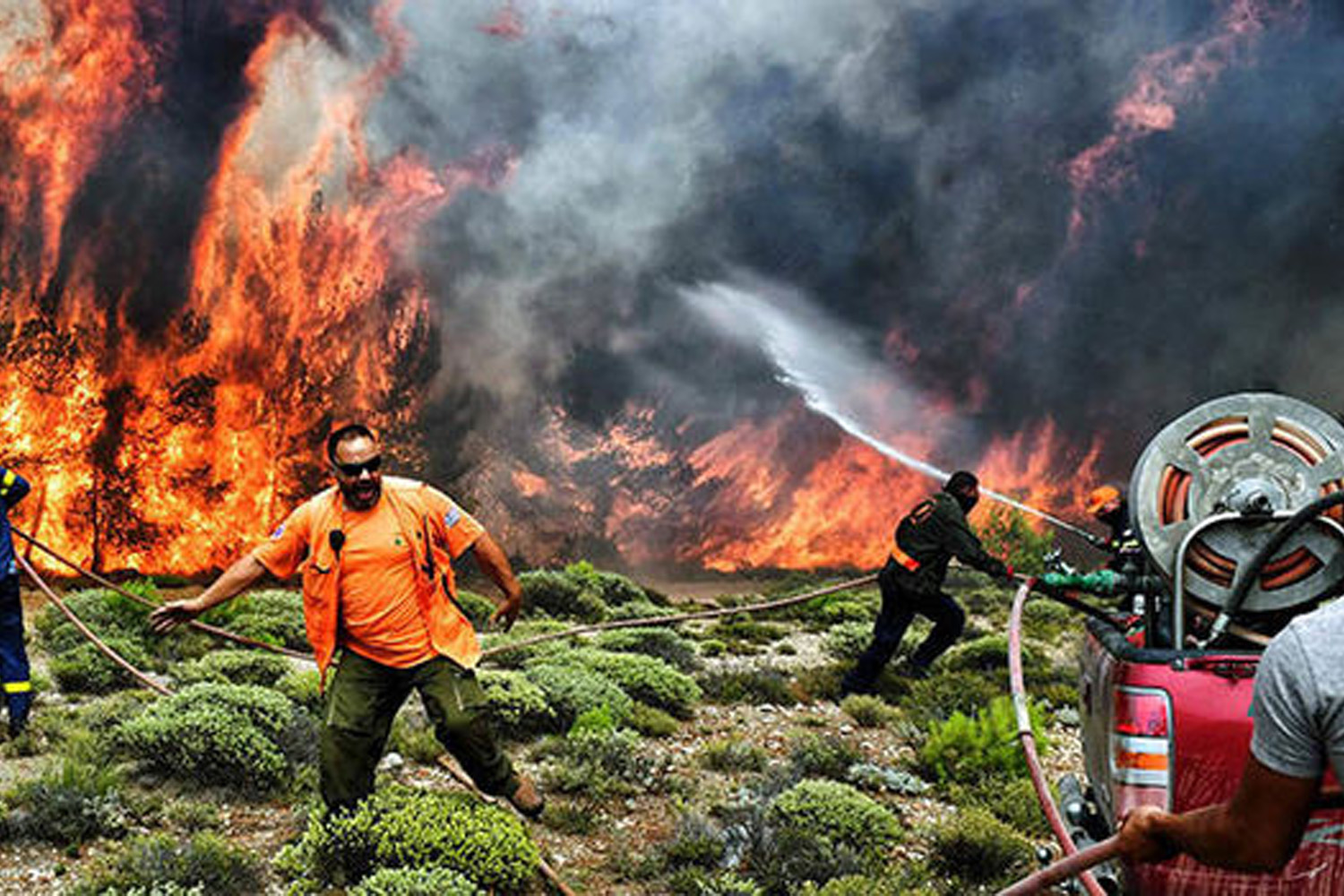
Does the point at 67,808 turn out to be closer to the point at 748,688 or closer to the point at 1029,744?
the point at 1029,744

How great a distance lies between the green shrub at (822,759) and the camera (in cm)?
747

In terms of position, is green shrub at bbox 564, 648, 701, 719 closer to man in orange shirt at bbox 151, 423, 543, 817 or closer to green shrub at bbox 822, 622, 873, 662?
green shrub at bbox 822, 622, 873, 662

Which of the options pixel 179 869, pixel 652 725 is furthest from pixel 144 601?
pixel 652 725

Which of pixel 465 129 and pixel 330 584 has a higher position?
pixel 465 129

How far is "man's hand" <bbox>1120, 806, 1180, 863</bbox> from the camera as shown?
6.21ft

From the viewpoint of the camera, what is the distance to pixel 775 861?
17.4 ft

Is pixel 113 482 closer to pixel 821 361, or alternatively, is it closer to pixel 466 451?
pixel 466 451

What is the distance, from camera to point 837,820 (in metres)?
5.78

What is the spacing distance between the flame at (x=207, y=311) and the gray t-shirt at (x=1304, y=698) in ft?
122

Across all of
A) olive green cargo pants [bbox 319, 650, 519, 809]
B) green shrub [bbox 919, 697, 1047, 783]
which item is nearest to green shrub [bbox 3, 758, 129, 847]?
olive green cargo pants [bbox 319, 650, 519, 809]

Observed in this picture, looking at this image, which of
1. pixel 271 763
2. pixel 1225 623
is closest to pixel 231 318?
pixel 271 763

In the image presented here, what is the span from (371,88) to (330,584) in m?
56.0

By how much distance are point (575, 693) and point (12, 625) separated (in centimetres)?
439

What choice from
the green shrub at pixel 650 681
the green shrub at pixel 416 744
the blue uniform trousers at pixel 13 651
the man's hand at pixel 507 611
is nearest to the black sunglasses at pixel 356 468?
the man's hand at pixel 507 611
